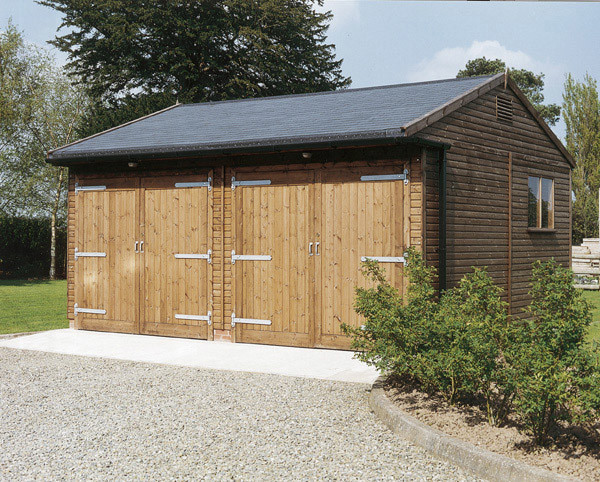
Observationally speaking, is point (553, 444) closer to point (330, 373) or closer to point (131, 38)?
point (330, 373)

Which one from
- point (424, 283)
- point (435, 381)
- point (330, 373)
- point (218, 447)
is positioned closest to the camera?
point (218, 447)

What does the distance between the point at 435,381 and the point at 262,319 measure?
4.32m

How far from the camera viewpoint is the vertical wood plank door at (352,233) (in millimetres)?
8406

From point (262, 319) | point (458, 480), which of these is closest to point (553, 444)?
point (458, 480)

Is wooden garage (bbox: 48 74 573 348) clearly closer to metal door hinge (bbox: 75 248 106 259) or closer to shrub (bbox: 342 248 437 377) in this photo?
metal door hinge (bbox: 75 248 106 259)

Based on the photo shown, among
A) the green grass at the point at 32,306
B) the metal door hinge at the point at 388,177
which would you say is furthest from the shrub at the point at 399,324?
the green grass at the point at 32,306

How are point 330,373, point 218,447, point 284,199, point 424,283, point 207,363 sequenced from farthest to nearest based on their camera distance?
point 284,199 < point 207,363 < point 330,373 < point 424,283 < point 218,447

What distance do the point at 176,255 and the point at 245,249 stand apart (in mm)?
1172

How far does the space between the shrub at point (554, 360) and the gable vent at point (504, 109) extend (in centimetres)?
642

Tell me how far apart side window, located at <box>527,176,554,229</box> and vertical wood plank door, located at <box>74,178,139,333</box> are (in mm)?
6522

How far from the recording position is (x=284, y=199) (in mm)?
9117

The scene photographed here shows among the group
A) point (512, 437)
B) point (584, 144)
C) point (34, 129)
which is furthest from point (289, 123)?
point (584, 144)

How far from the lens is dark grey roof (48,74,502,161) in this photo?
863cm

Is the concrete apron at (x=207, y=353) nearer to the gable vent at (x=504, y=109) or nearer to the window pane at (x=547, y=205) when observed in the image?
the gable vent at (x=504, y=109)
